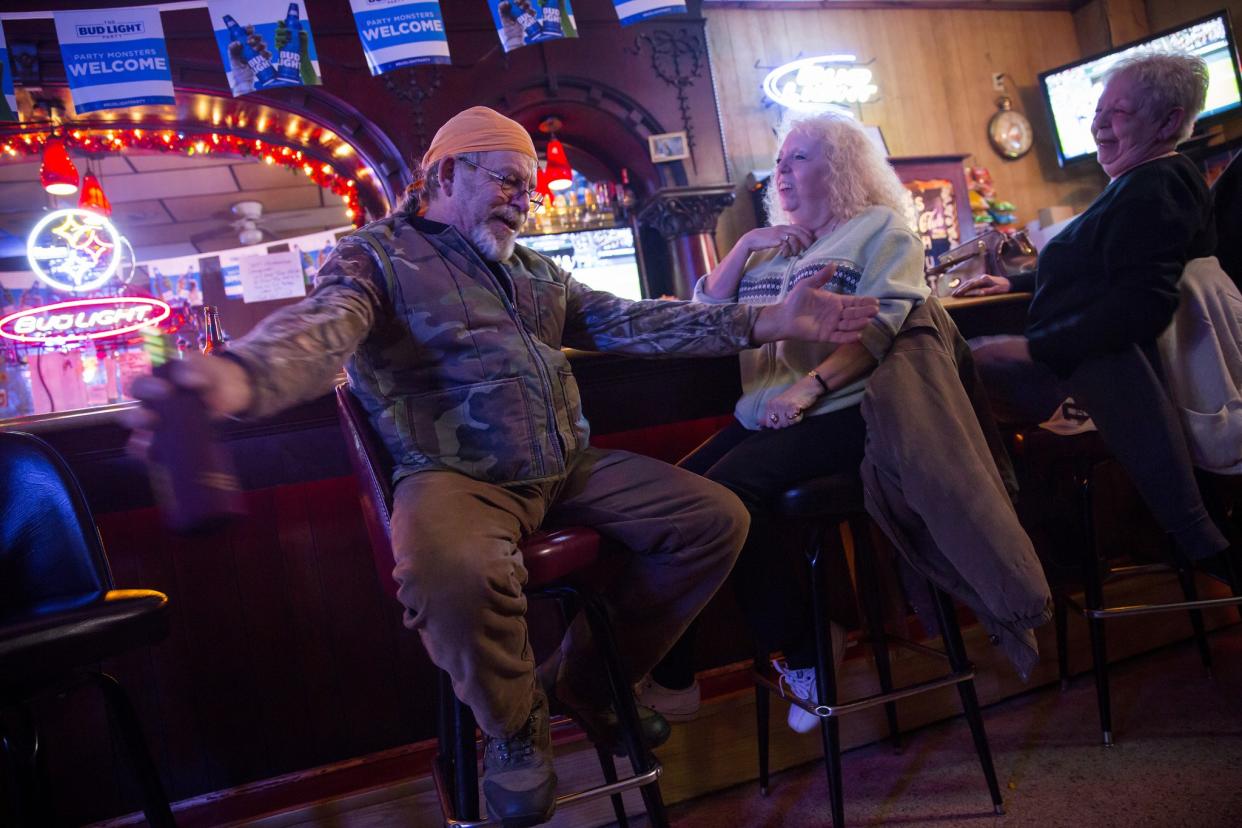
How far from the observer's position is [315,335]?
115 cm

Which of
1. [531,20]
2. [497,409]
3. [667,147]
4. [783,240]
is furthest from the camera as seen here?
[667,147]

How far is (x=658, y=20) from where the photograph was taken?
4805 millimetres

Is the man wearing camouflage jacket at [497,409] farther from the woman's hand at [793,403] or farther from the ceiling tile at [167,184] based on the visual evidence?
the ceiling tile at [167,184]

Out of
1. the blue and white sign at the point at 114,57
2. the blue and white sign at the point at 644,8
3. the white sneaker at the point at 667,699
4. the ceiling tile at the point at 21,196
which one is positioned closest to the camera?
the white sneaker at the point at 667,699

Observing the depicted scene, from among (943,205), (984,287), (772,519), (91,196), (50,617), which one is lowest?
(772,519)

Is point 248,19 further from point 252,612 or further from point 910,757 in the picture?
point 910,757

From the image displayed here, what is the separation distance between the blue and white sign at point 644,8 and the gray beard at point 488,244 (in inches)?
110

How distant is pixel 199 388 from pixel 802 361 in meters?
1.20

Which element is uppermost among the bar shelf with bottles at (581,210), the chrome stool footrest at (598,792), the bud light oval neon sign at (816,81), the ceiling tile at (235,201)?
the ceiling tile at (235,201)

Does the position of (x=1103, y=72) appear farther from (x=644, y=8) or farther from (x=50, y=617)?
(x=50, y=617)

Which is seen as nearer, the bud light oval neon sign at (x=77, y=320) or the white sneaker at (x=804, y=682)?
the white sneaker at (x=804, y=682)

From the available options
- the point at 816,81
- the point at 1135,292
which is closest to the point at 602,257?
the point at 816,81

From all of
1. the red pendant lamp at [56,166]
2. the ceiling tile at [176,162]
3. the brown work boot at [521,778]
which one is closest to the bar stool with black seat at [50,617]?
the brown work boot at [521,778]

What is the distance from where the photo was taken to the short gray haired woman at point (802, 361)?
5.32ft
